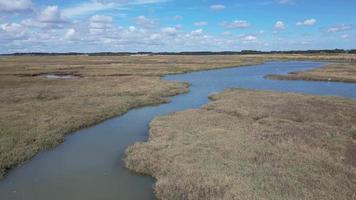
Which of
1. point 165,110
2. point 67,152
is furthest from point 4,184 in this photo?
Result: point 165,110

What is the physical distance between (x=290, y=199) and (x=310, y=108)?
1768cm

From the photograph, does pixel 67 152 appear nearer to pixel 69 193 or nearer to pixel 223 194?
pixel 69 193

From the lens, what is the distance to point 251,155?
14938 mm

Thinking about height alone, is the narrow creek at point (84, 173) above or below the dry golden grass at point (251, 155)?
below

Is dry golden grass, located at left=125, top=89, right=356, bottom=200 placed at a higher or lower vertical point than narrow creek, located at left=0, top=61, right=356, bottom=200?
higher

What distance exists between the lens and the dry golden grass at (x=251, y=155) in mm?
11766

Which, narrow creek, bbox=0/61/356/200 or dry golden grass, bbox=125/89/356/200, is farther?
narrow creek, bbox=0/61/356/200

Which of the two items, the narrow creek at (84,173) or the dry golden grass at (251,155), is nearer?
the dry golden grass at (251,155)

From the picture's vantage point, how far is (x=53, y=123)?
22.5 metres

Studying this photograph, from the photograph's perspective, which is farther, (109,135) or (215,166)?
(109,135)

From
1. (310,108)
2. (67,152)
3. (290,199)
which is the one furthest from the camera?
(310,108)

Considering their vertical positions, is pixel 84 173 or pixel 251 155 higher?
pixel 251 155

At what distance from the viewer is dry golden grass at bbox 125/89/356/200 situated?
463 inches

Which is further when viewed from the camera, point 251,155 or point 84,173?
point 251,155
